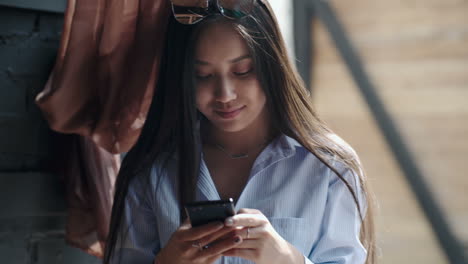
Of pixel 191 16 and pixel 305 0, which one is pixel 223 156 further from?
pixel 305 0

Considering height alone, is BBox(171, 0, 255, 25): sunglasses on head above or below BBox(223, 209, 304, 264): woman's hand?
above

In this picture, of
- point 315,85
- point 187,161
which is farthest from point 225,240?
point 315,85

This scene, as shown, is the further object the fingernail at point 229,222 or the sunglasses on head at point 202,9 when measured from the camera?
the sunglasses on head at point 202,9

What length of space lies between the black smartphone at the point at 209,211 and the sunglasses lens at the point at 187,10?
488 millimetres

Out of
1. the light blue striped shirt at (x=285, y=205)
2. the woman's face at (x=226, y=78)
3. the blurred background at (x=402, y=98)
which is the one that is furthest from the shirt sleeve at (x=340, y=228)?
the blurred background at (x=402, y=98)

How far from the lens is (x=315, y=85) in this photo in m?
4.59

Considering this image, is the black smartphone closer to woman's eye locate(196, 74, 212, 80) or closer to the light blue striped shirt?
the light blue striped shirt

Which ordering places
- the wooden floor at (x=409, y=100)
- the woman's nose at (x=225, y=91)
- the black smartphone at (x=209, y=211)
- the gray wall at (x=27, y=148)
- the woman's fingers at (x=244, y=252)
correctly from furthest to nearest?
the wooden floor at (x=409, y=100), the gray wall at (x=27, y=148), the woman's nose at (x=225, y=91), the woman's fingers at (x=244, y=252), the black smartphone at (x=209, y=211)

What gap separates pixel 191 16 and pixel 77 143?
0.52 metres

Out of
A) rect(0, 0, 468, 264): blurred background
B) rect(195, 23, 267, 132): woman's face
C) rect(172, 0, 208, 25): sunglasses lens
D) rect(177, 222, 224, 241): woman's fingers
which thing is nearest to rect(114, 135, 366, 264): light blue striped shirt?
rect(195, 23, 267, 132): woman's face

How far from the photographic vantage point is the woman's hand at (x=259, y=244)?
1420 mm

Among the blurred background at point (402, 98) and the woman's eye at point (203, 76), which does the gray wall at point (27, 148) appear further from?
the blurred background at point (402, 98)

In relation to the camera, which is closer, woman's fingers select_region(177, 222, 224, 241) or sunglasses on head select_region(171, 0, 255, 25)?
woman's fingers select_region(177, 222, 224, 241)

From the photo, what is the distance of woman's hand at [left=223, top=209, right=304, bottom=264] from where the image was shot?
142 centimetres
